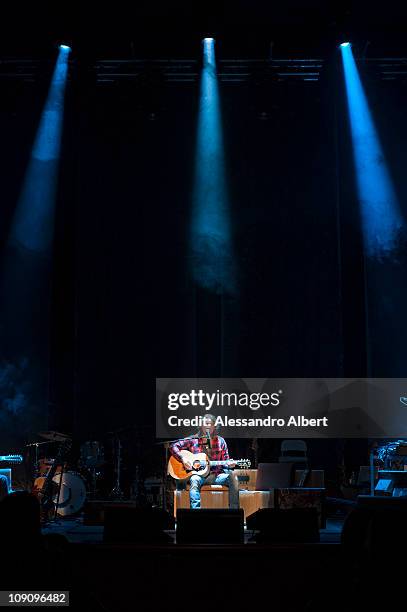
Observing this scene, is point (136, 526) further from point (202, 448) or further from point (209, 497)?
point (202, 448)

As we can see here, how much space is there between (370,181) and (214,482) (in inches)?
205

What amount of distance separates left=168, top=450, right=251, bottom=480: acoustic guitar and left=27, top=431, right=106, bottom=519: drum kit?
1268 millimetres

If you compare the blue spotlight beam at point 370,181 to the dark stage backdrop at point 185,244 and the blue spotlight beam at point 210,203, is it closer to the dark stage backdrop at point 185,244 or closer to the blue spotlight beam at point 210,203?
the dark stage backdrop at point 185,244

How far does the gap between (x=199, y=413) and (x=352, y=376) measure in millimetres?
2228

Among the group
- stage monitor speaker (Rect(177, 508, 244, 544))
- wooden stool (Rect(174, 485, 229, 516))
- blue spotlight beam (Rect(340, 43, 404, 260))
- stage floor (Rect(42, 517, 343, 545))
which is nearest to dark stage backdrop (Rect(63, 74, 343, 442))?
blue spotlight beam (Rect(340, 43, 404, 260))

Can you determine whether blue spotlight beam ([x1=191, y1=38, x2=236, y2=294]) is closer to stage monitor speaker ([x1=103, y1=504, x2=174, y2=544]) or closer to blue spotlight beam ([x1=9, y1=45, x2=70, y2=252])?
blue spotlight beam ([x1=9, y1=45, x2=70, y2=252])

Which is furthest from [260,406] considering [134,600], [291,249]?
[134,600]

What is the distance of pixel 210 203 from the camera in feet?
36.3

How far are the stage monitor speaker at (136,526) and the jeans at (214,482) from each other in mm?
4891

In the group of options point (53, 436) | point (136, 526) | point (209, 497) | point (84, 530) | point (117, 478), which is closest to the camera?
point (136, 526)

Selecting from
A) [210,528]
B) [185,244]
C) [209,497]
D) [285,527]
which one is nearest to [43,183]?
[185,244]

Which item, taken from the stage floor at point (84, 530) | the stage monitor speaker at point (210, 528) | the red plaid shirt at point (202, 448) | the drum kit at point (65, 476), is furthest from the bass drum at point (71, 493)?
the stage monitor speaker at point (210, 528)

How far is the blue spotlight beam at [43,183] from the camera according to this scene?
10.9 metres

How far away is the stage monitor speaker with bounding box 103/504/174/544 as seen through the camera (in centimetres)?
331
